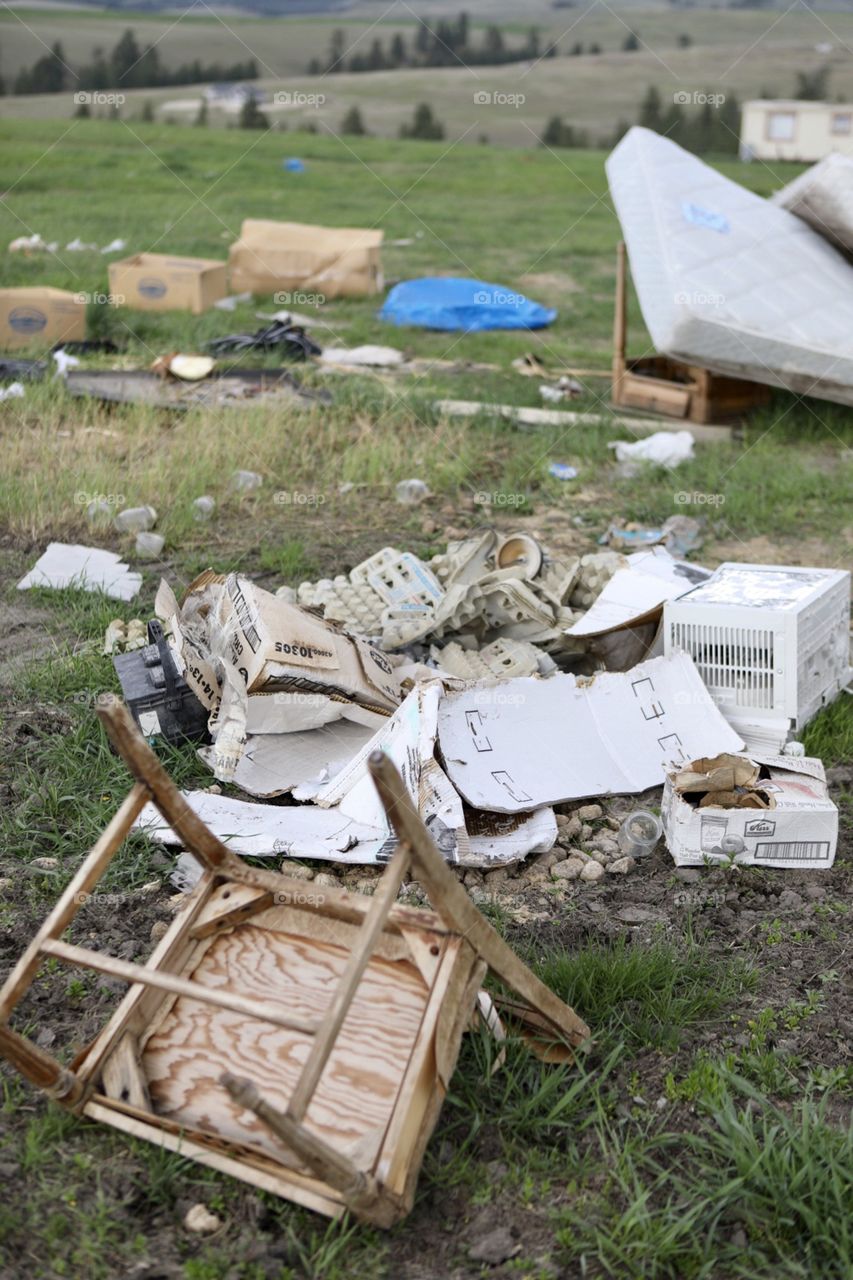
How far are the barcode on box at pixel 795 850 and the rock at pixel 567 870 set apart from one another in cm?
48

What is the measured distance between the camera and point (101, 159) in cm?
1766

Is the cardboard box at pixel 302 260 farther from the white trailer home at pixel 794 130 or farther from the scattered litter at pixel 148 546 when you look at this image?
the white trailer home at pixel 794 130

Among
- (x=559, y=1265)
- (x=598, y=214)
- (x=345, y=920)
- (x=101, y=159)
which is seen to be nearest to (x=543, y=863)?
(x=345, y=920)

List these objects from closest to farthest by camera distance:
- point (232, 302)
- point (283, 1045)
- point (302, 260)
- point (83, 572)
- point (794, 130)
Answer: point (283, 1045)
point (83, 572)
point (232, 302)
point (302, 260)
point (794, 130)

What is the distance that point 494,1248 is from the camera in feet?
6.89

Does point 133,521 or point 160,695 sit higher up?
point 160,695

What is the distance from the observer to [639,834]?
11.2ft

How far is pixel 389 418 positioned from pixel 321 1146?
5.69 meters

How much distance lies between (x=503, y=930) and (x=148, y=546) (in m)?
3.01

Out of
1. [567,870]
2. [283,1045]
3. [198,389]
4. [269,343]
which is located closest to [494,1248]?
[283,1045]

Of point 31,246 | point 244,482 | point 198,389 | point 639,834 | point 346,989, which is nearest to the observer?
point 346,989

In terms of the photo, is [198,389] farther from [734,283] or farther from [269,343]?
[734,283]

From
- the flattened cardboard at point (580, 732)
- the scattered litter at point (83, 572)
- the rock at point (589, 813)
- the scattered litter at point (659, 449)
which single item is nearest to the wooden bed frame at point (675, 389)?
the scattered litter at point (659, 449)

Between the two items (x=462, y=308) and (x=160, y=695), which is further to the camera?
(x=462, y=308)
